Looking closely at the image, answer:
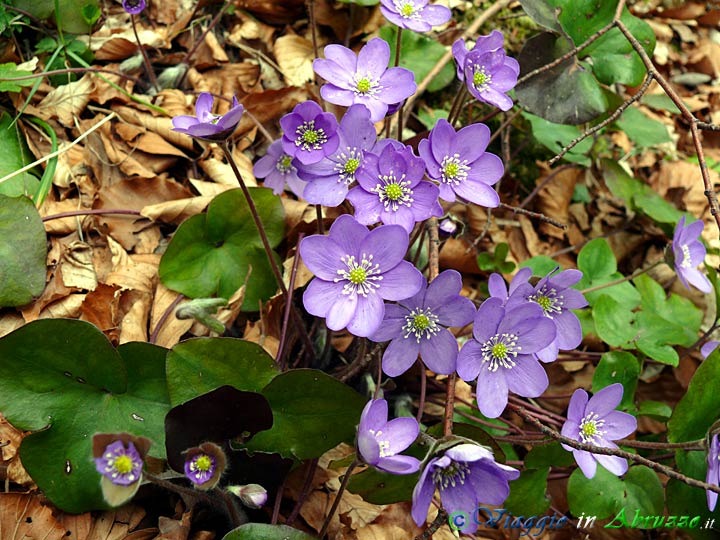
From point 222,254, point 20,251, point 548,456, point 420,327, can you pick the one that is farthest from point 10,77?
point 548,456

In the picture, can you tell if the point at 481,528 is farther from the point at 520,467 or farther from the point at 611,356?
the point at 611,356

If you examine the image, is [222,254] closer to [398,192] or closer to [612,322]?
[398,192]

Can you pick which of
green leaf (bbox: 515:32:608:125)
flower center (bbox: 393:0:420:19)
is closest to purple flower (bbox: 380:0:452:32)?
flower center (bbox: 393:0:420:19)

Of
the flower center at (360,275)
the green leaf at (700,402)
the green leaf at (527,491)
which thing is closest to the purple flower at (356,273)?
the flower center at (360,275)

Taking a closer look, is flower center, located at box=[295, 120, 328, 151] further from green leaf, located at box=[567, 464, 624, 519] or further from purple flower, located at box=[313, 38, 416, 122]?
green leaf, located at box=[567, 464, 624, 519]

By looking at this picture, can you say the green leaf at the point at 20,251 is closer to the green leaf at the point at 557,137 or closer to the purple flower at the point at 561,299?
the purple flower at the point at 561,299
